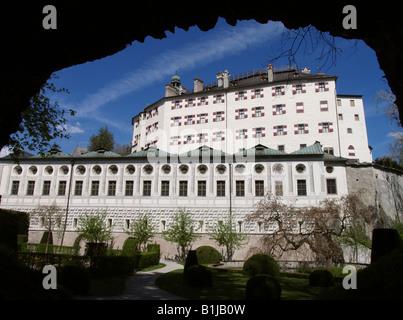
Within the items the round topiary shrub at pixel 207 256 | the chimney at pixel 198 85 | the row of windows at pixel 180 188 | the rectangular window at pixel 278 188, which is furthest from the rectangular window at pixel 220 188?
the chimney at pixel 198 85

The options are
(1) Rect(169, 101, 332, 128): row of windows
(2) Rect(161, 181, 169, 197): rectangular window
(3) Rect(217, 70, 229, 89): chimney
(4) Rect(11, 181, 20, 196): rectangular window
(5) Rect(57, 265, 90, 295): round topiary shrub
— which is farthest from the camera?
(3) Rect(217, 70, 229, 89): chimney

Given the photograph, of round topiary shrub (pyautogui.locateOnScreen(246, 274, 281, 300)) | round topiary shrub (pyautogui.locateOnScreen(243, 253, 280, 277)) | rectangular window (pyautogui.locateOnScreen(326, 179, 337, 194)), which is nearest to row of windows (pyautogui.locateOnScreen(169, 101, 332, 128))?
rectangular window (pyautogui.locateOnScreen(326, 179, 337, 194))

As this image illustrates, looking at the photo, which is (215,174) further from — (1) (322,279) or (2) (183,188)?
(1) (322,279)

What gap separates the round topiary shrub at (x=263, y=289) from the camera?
1031cm

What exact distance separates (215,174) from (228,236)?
6214mm

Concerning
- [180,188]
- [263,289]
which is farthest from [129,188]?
[263,289]

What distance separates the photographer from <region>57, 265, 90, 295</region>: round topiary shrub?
11391mm

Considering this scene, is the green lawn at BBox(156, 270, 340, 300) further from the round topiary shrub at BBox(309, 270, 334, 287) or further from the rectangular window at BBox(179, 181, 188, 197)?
the rectangular window at BBox(179, 181, 188, 197)

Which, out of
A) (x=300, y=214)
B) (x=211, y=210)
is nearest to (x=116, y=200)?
(x=211, y=210)

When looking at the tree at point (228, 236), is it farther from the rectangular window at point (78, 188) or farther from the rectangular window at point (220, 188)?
the rectangular window at point (78, 188)

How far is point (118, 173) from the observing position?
30.2 m

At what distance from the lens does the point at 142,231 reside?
2662 cm

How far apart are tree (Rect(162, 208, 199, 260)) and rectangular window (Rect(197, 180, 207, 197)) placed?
2.18 metres

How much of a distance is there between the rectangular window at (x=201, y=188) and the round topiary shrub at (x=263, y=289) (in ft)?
59.4
